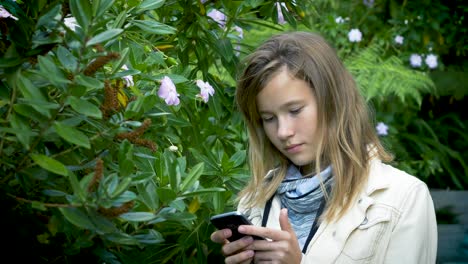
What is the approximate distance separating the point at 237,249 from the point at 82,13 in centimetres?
96

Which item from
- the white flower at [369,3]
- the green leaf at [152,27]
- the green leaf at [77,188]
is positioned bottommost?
the white flower at [369,3]

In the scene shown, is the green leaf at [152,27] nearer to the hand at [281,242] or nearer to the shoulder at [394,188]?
the hand at [281,242]

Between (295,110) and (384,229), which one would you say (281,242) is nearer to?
(384,229)

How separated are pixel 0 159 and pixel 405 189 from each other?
1.13 metres

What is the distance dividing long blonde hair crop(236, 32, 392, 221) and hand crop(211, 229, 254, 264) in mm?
242

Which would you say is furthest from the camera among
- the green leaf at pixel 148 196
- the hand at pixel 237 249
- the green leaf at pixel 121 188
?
the hand at pixel 237 249

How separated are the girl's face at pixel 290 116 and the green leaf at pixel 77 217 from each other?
2.84 feet

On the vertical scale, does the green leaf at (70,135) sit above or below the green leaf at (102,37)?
below

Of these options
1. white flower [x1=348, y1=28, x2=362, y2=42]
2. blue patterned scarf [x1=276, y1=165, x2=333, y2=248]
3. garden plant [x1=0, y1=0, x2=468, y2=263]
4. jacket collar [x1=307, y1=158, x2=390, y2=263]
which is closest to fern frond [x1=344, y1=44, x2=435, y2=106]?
white flower [x1=348, y1=28, x2=362, y2=42]

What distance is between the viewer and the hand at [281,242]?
2414 mm

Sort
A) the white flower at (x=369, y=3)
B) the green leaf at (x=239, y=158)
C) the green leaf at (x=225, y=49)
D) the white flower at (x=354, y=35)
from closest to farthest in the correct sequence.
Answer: the green leaf at (x=239, y=158) < the green leaf at (x=225, y=49) < the white flower at (x=354, y=35) < the white flower at (x=369, y=3)

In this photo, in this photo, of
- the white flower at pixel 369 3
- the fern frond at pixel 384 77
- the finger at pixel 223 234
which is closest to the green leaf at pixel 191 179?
the finger at pixel 223 234

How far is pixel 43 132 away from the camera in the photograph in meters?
1.92

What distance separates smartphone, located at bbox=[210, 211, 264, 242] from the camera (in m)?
2.45
